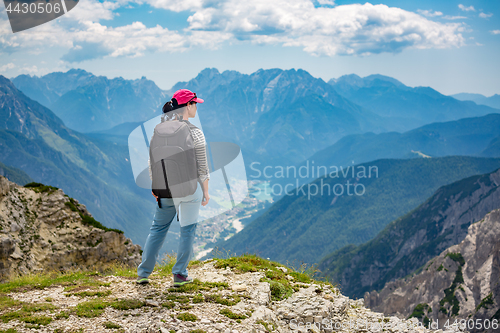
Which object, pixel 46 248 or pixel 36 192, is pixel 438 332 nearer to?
pixel 46 248

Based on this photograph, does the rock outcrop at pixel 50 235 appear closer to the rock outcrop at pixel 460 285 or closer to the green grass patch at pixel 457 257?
the rock outcrop at pixel 460 285

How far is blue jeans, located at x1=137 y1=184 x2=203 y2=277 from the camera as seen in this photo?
23.7 feet

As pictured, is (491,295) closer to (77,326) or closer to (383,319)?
(383,319)

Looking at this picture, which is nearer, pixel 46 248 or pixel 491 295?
pixel 46 248

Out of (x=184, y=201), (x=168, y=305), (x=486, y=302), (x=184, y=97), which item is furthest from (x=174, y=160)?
(x=486, y=302)

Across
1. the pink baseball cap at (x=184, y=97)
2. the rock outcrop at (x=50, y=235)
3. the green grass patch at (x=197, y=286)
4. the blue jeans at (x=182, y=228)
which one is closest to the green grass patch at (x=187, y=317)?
the green grass patch at (x=197, y=286)

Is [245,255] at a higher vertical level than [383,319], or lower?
higher

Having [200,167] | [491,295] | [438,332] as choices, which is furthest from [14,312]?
[491,295]

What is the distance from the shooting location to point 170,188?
6926 mm

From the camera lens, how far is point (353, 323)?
892cm

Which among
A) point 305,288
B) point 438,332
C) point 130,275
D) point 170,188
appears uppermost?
point 170,188

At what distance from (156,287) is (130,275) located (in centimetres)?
179

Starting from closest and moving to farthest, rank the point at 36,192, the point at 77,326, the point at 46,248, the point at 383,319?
1. the point at 77,326
2. the point at 383,319
3. the point at 46,248
4. the point at 36,192

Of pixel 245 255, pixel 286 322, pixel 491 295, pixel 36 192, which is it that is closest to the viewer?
pixel 286 322
